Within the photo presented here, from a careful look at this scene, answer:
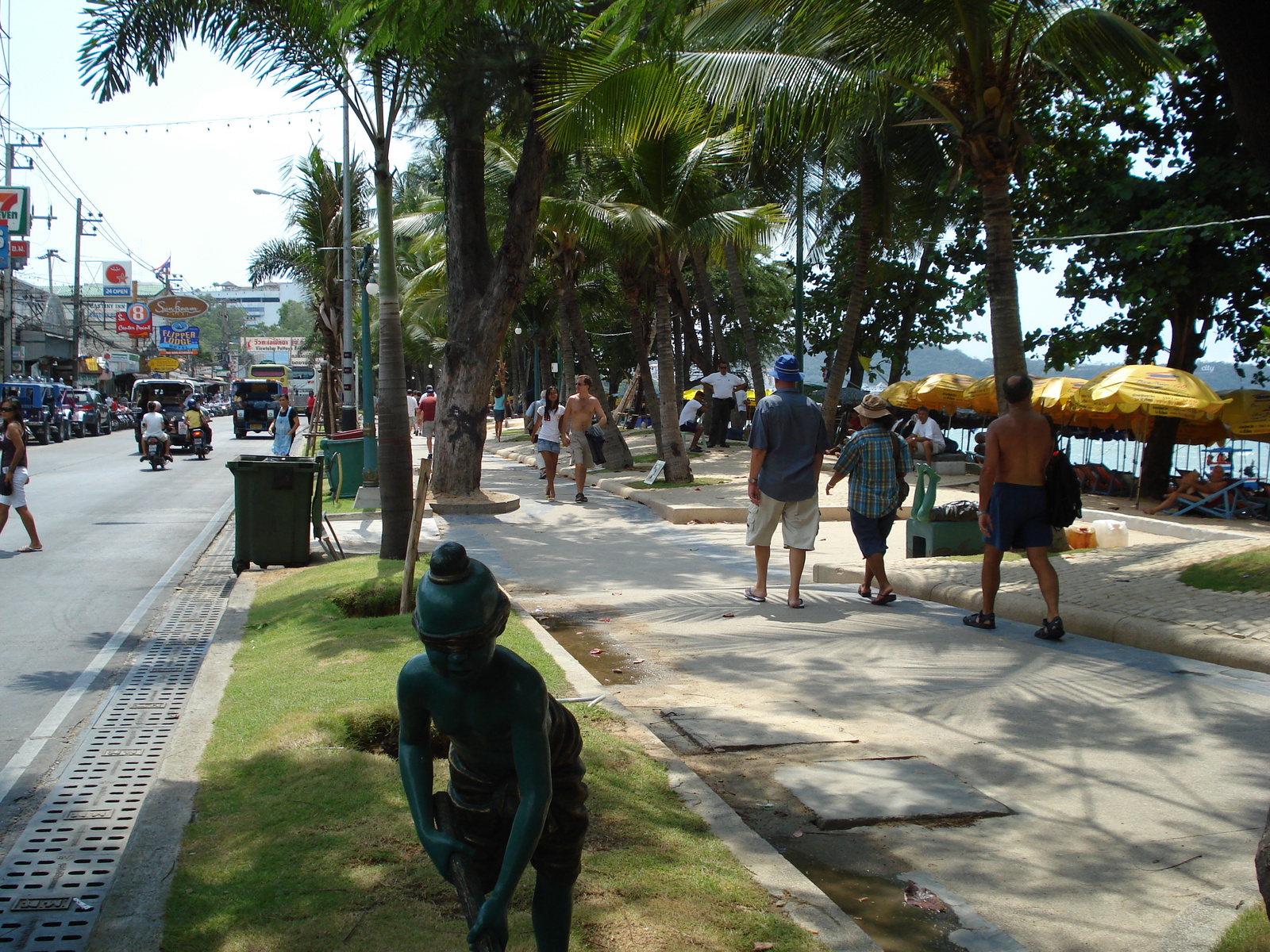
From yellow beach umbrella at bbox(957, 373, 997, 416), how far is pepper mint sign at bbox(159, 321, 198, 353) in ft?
280

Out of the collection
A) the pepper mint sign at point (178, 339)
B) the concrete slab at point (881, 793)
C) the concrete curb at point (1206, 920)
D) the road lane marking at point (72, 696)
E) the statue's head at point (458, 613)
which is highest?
the pepper mint sign at point (178, 339)

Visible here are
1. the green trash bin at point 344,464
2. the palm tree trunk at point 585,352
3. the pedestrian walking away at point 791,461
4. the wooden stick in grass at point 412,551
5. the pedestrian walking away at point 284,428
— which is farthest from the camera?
the pedestrian walking away at point 284,428

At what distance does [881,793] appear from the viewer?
179 inches

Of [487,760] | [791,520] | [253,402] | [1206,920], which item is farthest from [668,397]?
[253,402]

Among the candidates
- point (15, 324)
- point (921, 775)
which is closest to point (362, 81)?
point (921, 775)

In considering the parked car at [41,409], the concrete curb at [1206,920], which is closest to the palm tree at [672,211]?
the concrete curb at [1206,920]

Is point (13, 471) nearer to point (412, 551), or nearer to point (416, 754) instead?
point (412, 551)

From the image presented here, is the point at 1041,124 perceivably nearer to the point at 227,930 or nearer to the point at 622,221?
the point at 622,221

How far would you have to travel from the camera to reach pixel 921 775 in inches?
187

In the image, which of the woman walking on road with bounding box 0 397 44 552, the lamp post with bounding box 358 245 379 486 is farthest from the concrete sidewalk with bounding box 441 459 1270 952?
the lamp post with bounding box 358 245 379 486

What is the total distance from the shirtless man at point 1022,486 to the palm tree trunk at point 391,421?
440 centimetres

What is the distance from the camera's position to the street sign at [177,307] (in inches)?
2744

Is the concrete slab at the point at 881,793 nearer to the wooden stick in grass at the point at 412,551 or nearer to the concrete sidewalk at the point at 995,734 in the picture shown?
the concrete sidewalk at the point at 995,734

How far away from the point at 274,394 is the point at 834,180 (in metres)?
29.5
